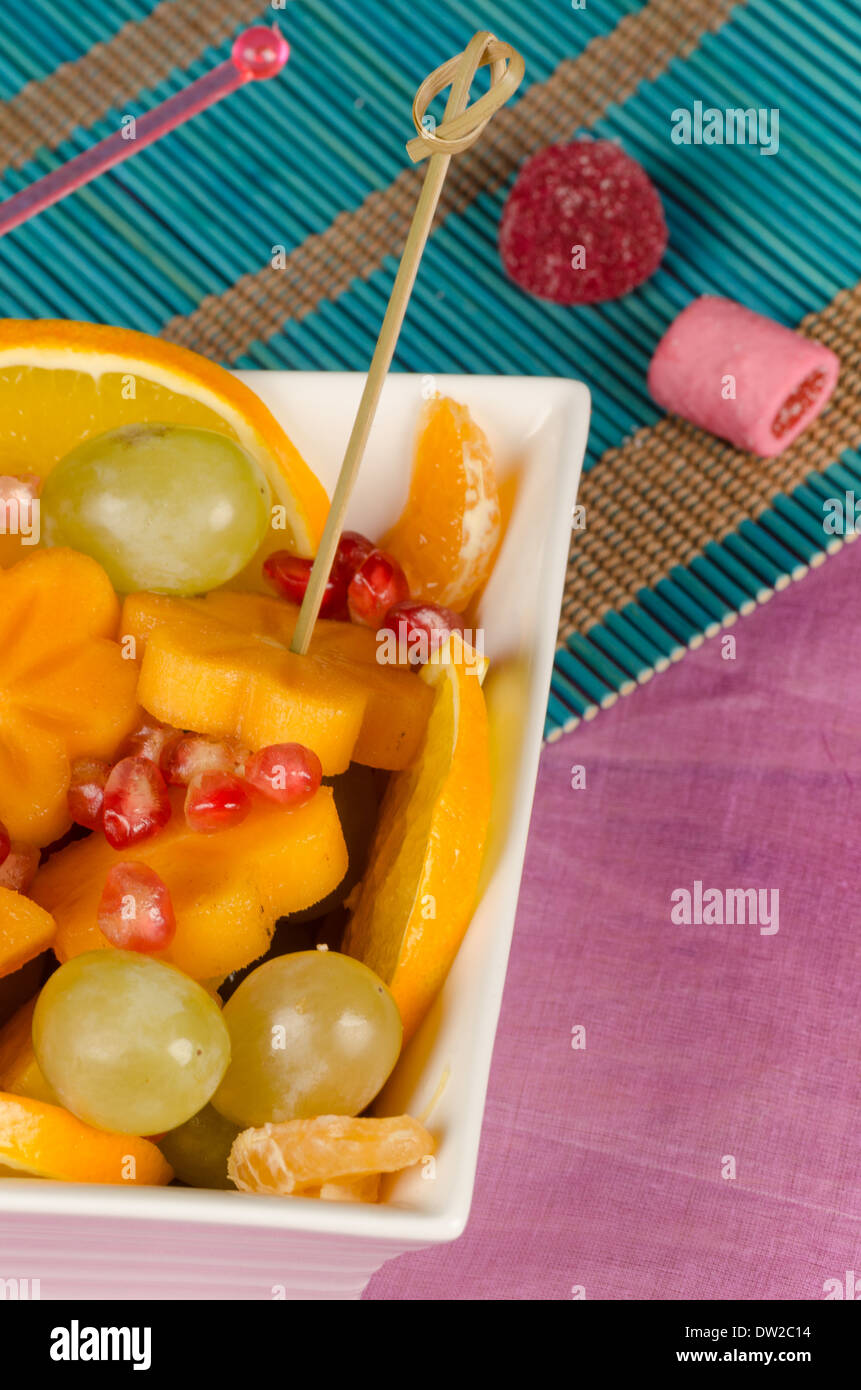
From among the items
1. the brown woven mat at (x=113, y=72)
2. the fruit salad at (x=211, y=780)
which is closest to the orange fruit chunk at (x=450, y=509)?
the fruit salad at (x=211, y=780)

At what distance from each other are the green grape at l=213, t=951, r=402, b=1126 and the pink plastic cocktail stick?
0.46m

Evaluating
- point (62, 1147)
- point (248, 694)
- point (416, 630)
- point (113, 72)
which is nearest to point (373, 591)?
point (416, 630)

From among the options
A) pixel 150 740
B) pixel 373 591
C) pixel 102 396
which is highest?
pixel 102 396

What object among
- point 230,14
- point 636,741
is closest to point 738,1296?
point 636,741

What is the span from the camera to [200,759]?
2.73 feet

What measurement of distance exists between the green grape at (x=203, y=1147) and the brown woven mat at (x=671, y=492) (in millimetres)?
665

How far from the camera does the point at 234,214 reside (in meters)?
1.47

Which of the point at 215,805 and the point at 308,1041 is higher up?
the point at 215,805

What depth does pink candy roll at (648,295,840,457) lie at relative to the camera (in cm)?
132

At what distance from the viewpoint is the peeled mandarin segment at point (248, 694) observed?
817 millimetres

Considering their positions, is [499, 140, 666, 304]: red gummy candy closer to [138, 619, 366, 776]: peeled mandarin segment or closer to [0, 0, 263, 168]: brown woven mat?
[0, 0, 263, 168]: brown woven mat

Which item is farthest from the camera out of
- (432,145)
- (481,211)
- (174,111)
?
(481,211)

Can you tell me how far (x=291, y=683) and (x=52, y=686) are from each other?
0.47 feet

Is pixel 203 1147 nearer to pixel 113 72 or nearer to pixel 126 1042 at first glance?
pixel 126 1042
